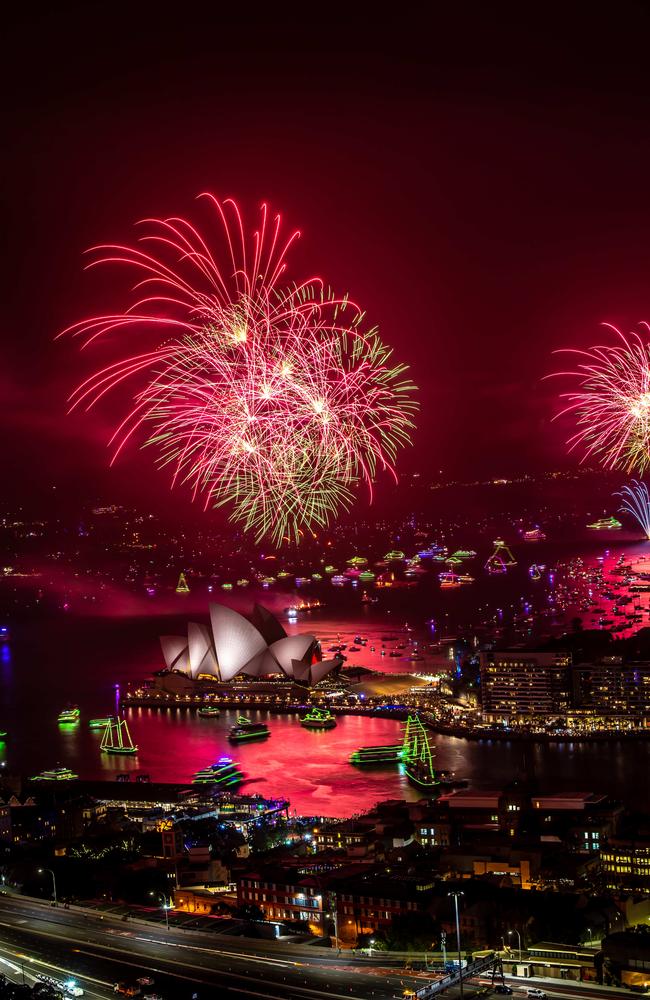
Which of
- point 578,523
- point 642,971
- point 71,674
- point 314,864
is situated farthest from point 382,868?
point 578,523

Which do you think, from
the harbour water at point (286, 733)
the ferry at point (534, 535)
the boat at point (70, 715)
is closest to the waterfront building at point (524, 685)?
the harbour water at point (286, 733)

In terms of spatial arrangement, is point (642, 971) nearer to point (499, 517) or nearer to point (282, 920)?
point (282, 920)

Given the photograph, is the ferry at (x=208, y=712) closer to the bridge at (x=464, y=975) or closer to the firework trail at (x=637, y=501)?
the bridge at (x=464, y=975)

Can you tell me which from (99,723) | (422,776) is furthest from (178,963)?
(99,723)

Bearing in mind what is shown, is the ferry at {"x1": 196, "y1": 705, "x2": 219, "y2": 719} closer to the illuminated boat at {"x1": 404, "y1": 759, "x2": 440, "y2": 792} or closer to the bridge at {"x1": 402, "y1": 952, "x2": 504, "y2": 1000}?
the illuminated boat at {"x1": 404, "y1": 759, "x2": 440, "y2": 792}

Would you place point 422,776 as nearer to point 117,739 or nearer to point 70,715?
point 117,739
